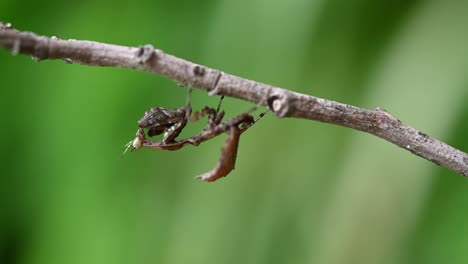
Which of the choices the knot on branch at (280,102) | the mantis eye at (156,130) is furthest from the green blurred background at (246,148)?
Result: the knot on branch at (280,102)

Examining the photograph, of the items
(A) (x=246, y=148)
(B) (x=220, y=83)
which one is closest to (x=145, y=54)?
(B) (x=220, y=83)

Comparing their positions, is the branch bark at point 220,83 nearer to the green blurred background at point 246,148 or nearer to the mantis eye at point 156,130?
the mantis eye at point 156,130

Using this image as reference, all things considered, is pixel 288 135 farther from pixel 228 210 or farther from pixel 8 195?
pixel 8 195

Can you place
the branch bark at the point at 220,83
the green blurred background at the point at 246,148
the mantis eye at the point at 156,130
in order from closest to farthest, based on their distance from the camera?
the branch bark at the point at 220,83
the mantis eye at the point at 156,130
the green blurred background at the point at 246,148

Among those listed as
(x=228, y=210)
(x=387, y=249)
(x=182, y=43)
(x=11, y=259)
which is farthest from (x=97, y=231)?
(x=387, y=249)

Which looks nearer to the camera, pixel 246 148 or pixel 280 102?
pixel 280 102

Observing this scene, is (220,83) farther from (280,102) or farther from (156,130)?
(156,130)
